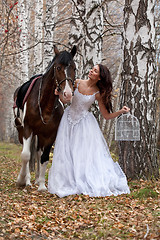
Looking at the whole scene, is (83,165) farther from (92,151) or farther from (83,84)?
(83,84)

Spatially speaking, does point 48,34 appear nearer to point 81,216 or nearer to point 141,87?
point 141,87

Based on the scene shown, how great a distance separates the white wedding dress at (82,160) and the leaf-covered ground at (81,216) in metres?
0.24

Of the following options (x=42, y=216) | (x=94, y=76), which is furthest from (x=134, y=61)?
(x=42, y=216)

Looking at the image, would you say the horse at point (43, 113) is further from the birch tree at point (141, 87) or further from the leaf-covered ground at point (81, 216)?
the birch tree at point (141, 87)

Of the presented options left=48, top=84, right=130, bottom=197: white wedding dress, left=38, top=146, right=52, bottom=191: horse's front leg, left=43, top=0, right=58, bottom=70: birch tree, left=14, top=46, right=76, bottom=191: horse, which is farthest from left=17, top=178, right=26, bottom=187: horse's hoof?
left=43, top=0, right=58, bottom=70: birch tree

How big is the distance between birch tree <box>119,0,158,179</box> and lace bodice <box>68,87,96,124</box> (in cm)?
85

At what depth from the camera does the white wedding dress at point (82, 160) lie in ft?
17.7

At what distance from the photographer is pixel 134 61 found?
608cm

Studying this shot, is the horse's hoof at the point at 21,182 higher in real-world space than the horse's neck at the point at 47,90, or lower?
lower

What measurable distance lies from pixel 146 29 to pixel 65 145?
105 inches

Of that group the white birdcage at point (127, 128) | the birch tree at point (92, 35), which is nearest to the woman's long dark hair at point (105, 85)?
the white birdcage at point (127, 128)

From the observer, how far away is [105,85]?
5555mm

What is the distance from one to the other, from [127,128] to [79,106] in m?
0.97

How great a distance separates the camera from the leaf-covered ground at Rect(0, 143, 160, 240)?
3344 mm
